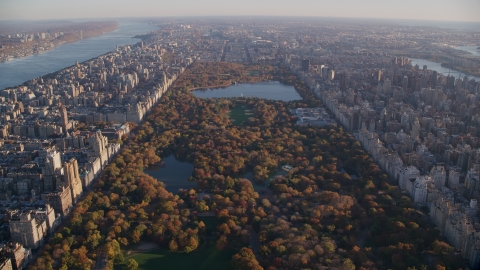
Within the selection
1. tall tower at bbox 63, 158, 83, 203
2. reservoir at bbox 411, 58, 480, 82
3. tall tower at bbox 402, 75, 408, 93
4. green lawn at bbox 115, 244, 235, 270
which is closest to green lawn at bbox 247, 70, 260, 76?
tall tower at bbox 402, 75, 408, 93

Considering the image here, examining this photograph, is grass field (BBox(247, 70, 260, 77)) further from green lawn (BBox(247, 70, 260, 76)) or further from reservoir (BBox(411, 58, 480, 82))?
reservoir (BBox(411, 58, 480, 82))

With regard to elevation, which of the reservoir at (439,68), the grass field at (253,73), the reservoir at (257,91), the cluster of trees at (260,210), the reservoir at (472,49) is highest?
the reservoir at (472,49)

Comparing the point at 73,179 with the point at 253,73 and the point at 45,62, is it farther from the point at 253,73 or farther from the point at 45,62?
the point at 45,62

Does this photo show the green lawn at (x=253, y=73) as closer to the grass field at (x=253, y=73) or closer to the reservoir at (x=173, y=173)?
the grass field at (x=253, y=73)

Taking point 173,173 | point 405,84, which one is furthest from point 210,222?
point 405,84

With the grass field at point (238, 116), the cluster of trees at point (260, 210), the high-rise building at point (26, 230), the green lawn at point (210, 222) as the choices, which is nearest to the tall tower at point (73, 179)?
the cluster of trees at point (260, 210)
